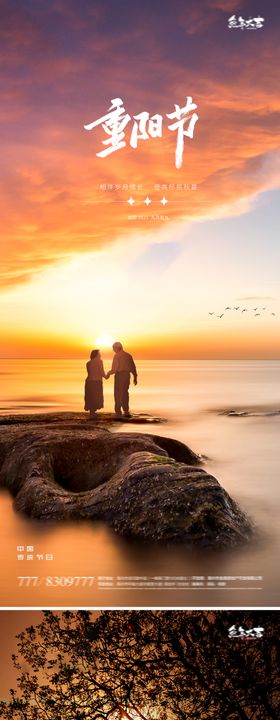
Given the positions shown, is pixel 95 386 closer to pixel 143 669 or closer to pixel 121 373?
pixel 121 373

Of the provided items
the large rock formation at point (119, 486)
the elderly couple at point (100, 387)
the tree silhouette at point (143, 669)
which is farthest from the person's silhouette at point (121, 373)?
the tree silhouette at point (143, 669)

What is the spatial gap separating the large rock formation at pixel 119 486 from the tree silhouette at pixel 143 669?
3.58ft

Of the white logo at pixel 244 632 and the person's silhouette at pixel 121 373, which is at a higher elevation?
the person's silhouette at pixel 121 373

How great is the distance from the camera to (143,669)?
6836mm

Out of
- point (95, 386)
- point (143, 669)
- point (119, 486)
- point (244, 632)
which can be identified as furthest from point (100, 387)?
point (244, 632)

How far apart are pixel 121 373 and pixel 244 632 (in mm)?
4742

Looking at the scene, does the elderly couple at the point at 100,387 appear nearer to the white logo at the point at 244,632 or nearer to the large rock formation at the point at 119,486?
the large rock formation at the point at 119,486

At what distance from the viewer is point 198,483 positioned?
6223 mm

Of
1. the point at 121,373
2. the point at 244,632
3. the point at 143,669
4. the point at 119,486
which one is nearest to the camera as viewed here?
the point at 244,632

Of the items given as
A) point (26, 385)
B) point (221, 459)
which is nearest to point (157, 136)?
point (221, 459)

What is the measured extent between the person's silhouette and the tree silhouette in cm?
315

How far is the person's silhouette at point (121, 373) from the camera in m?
8.48

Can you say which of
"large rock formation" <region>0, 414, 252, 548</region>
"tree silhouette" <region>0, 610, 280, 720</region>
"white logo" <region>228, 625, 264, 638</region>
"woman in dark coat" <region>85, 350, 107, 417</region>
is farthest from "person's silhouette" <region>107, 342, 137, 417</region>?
"white logo" <region>228, 625, 264, 638</region>

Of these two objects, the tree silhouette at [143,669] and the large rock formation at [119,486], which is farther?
the tree silhouette at [143,669]
